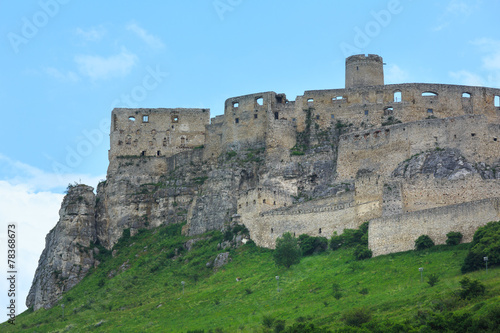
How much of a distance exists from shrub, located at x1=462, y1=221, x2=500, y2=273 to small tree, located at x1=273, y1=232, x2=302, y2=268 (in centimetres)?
1565

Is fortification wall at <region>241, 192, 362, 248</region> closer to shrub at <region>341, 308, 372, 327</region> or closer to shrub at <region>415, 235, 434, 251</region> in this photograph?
shrub at <region>415, 235, 434, 251</region>

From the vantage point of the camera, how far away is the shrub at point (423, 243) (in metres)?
68.8

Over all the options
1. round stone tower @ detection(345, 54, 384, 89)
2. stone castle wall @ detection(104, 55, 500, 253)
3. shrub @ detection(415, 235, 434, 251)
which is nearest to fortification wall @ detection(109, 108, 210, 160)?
stone castle wall @ detection(104, 55, 500, 253)

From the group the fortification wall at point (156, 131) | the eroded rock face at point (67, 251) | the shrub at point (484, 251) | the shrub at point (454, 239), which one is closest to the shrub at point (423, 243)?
the shrub at point (454, 239)

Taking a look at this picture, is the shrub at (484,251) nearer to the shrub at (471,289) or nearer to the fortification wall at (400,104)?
the shrub at (471,289)

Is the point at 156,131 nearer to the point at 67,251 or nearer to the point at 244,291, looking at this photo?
the point at 67,251

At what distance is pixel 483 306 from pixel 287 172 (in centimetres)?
3824

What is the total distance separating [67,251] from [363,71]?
1334 inches

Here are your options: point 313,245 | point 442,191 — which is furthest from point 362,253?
point 442,191

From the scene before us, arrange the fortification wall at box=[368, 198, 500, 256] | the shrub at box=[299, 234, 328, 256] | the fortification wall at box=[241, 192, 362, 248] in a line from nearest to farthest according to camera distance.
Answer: the fortification wall at box=[368, 198, 500, 256] < the shrub at box=[299, 234, 328, 256] < the fortification wall at box=[241, 192, 362, 248]

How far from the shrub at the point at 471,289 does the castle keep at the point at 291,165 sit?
1504 centimetres

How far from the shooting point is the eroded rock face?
294 feet

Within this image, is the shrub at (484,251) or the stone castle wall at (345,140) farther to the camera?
the stone castle wall at (345,140)

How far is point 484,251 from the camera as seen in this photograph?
62781mm
